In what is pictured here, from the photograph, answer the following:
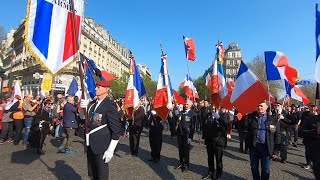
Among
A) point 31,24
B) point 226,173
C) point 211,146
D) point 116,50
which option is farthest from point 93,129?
point 116,50

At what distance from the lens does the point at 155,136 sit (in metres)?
9.19

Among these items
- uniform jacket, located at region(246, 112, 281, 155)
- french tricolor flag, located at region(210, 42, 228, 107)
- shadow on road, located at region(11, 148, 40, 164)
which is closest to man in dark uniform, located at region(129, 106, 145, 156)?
french tricolor flag, located at region(210, 42, 228, 107)

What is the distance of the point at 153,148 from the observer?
9.11 metres

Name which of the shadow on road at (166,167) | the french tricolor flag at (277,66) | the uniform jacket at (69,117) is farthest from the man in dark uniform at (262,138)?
the uniform jacket at (69,117)

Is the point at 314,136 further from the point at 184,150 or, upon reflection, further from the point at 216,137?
the point at 184,150

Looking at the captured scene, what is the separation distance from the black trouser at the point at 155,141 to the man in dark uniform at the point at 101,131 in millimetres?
4169

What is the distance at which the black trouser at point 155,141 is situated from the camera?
898 cm

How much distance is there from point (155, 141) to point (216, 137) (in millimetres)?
2722

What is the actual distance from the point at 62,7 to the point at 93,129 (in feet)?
7.67

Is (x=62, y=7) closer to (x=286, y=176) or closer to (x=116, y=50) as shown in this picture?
(x=286, y=176)

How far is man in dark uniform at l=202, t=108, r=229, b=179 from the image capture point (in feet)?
22.2

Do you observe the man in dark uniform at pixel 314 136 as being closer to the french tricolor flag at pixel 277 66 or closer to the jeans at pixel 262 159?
the jeans at pixel 262 159

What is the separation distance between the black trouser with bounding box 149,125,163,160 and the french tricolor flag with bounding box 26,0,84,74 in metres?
4.42

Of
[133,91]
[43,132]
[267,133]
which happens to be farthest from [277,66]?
[43,132]
